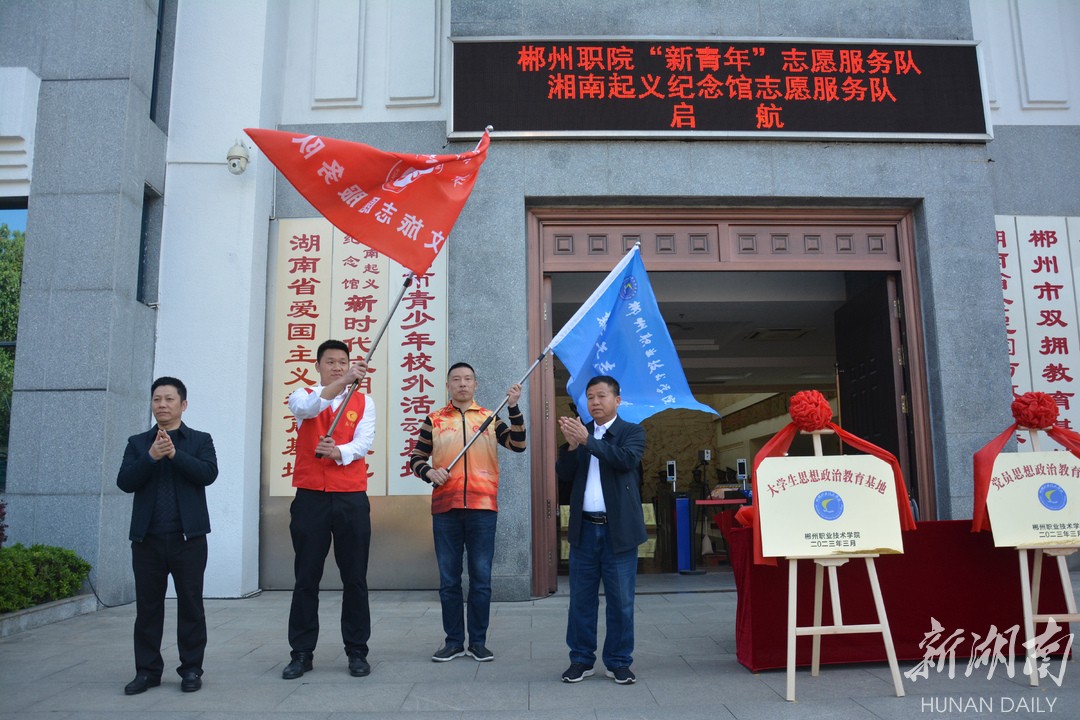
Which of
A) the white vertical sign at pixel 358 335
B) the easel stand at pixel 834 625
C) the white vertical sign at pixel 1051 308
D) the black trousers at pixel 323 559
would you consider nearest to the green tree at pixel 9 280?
the white vertical sign at pixel 358 335

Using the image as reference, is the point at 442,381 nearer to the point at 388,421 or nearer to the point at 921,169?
the point at 388,421

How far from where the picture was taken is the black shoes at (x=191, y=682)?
174 inches

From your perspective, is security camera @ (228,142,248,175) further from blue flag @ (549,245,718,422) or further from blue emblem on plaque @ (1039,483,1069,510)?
blue emblem on plaque @ (1039,483,1069,510)

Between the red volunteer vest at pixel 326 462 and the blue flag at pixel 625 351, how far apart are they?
4.47ft

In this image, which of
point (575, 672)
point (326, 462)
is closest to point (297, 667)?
point (326, 462)

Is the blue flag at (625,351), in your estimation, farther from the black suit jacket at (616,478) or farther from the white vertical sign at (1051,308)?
the white vertical sign at (1051,308)

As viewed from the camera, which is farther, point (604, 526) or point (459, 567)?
point (459, 567)

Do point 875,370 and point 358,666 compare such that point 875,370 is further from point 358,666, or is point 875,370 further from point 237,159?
point 237,159

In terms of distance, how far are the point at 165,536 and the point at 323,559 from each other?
0.88m

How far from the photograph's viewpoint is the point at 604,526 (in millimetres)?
4660

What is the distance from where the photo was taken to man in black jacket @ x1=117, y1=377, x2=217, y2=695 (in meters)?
4.48

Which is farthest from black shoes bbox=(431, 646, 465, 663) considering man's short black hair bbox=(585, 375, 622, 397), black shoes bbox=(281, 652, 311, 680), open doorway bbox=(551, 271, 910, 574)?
open doorway bbox=(551, 271, 910, 574)

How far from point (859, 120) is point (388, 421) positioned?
18.1 ft

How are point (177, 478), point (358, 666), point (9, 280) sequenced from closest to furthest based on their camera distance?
point (177, 478) < point (358, 666) < point (9, 280)
